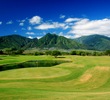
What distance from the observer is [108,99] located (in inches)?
673

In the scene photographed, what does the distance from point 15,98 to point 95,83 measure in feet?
65.4

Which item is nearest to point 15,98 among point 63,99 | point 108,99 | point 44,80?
point 63,99

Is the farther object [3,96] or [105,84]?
[105,84]

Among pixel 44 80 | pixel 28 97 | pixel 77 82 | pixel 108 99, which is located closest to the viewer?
pixel 108 99

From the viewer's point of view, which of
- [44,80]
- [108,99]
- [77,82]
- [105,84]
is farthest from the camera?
[44,80]

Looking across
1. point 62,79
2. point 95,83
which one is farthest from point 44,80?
point 95,83

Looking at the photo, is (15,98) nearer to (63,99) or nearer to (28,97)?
(28,97)

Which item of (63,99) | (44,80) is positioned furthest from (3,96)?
(44,80)

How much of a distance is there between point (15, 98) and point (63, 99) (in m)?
4.13

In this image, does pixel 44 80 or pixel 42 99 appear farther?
pixel 44 80

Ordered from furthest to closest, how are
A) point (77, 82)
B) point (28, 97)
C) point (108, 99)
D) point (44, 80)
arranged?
point (44, 80)
point (77, 82)
point (28, 97)
point (108, 99)

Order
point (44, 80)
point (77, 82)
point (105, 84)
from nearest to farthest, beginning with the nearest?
point (105, 84)
point (77, 82)
point (44, 80)

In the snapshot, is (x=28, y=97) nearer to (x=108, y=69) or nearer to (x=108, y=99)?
(x=108, y=99)

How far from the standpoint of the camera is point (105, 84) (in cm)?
3366
